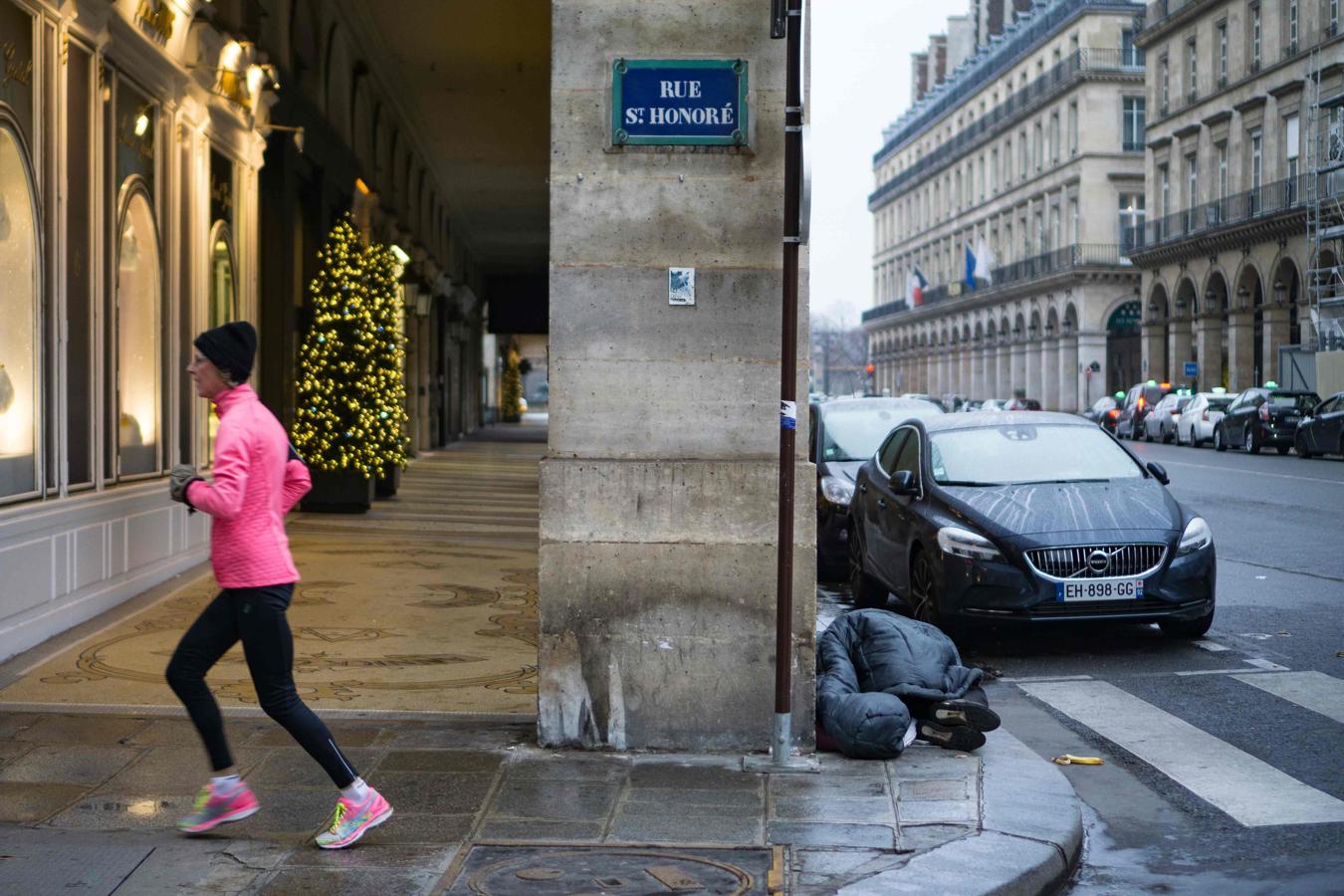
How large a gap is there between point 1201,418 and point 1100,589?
3490cm

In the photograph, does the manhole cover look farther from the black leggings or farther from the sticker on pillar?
the sticker on pillar

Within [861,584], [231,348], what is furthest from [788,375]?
[861,584]

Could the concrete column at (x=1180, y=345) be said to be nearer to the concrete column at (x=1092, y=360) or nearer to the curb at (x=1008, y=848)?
the concrete column at (x=1092, y=360)

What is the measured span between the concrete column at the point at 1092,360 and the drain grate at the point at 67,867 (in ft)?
245

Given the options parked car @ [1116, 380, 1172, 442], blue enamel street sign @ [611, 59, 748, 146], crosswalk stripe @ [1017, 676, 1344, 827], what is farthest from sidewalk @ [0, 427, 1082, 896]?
parked car @ [1116, 380, 1172, 442]

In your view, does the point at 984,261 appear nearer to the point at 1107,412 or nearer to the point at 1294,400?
the point at 1107,412

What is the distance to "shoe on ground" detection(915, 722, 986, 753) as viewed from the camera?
6.77 meters

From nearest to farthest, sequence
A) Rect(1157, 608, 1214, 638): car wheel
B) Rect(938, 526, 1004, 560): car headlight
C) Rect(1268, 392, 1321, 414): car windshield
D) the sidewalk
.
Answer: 1. the sidewalk
2. Rect(938, 526, 1004, 560): car headlight
3. Rect(1157, 608, 1214, 638): car wheel
4. Rect(1268, 392, 1321, 414): car windshield

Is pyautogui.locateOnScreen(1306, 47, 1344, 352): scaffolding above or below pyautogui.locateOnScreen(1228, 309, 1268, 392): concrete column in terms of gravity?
above

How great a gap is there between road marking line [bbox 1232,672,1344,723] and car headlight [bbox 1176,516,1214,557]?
1145 millimetres

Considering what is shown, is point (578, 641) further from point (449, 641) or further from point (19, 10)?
point (19, 10)

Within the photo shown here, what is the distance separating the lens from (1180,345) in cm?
6334

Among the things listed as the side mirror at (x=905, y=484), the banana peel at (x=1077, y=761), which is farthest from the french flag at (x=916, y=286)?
the banana peel at (x=1077, y=761)

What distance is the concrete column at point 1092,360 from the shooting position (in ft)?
253
